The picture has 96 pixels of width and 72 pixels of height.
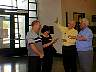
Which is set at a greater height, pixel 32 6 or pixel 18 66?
pixel 32 6

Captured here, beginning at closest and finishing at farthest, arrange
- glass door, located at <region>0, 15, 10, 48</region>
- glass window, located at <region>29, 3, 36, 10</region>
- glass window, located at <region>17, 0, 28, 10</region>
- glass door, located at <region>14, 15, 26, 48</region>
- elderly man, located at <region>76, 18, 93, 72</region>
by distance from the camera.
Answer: elderly man, located at <region>76, 18, 93, 72</region>
glass door, located at <region>0, 15, 10, 48</region>
glass door, located at <region>14, 15, 26, 48</region>
glass window, located at <region>17, 0, 28, 10</region>
glass window, located at <region>29, 3, 36, 10</region>

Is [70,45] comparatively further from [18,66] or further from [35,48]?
[18,66]

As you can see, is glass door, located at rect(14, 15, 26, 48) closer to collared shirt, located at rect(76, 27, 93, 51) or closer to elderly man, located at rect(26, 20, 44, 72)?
collared shirt, located at rect(76, 27, 93, 51)

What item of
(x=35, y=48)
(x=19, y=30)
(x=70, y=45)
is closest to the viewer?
(x=35, y=48)

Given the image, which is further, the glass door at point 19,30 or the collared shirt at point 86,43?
the glass door at point 19,30

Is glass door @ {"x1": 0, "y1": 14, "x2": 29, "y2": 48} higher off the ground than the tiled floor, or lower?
higher

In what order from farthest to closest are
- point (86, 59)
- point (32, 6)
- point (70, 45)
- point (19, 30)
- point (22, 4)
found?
1. point (32, 6)
2. point (22, 4)
3. point (19, 30)
4. point (70, 45)
5. point (86, 59)

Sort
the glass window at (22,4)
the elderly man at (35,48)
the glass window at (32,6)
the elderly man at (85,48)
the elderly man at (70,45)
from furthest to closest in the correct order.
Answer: the glass window at (32,6) < the glass window at (22,4) < the elderly man at (70,45) < the elderly man at (85,48) < the elderly man at (35,48)

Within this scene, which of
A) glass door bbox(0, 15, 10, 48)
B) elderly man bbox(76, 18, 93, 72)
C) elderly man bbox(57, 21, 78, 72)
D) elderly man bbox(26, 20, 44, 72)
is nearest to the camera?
elderly man bbox(26, 20, 44, 72)

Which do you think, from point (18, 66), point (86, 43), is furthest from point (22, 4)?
point (86, 43)

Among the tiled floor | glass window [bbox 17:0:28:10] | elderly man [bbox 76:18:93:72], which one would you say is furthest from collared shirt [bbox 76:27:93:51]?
glass window [bbox 17:0:28:10]

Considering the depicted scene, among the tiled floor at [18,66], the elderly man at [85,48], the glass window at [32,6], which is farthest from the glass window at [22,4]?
the elderly man at [85,48]

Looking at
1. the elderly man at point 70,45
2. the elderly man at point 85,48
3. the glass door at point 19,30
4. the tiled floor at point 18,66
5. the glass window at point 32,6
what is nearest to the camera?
the elderly man at point 85,48

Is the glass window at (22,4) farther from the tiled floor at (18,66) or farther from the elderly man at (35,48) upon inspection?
the elderly man at (35,48)
